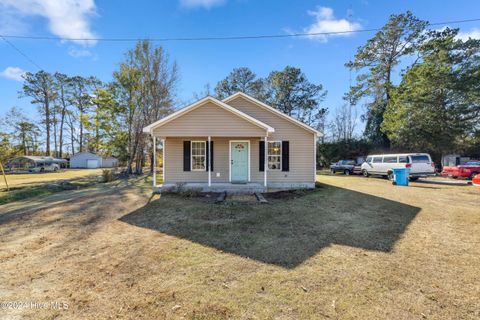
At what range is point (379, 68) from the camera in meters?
27.4

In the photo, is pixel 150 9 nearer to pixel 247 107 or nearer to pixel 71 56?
pixel 71 56

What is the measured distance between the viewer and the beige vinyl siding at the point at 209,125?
1003cm

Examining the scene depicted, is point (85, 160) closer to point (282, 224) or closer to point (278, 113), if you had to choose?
point (278, 113)

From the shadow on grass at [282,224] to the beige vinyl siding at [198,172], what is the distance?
8.49 ft

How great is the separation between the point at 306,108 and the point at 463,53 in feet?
54.8

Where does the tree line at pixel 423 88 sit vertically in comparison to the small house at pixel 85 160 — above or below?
above

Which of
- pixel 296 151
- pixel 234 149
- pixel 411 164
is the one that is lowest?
pixel 411 164

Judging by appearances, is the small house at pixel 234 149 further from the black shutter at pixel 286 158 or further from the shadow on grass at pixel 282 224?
the shadow on grass at pixel 282 224

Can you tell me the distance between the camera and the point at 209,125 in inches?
397

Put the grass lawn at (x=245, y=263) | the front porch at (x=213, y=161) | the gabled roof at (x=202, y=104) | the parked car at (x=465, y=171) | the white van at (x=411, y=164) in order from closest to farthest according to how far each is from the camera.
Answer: the grass lawn at (x=245, y=263) → the gabled roof at (x=202, y=104) → the front porch at (x=213, y=161) → the white van at (x=411, y=164) → the parked car at (x=465, y=171)

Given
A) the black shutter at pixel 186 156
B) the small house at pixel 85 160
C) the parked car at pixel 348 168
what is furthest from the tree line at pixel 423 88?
the small house at pixel 85 160

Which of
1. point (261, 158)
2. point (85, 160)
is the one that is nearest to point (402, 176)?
point (261, 158)

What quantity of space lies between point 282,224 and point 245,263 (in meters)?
2.33

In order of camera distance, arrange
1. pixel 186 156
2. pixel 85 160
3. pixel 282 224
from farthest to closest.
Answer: pixel 85 160 < pixel 186 156 < pixel 282 224
